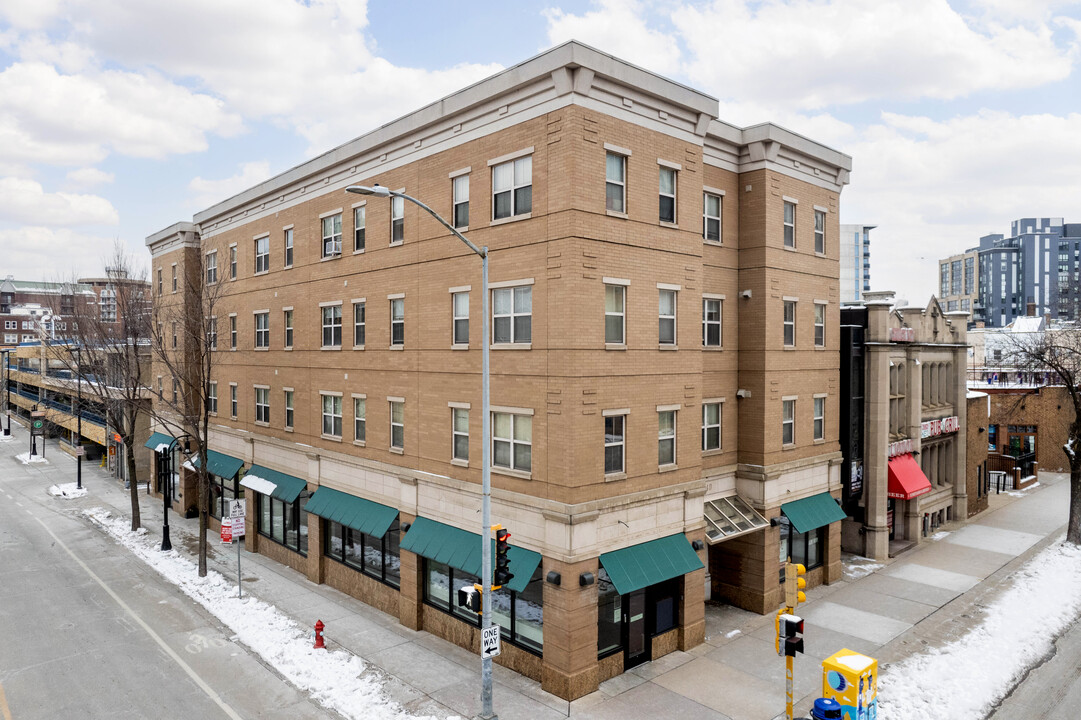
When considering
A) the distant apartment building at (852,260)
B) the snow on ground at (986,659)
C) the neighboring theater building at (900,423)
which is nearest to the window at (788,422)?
the neighboring theater building at (900,423)

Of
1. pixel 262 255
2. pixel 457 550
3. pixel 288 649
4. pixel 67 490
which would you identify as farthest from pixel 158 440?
pixel 457 550

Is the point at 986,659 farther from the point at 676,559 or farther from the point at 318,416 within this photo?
the point at 318,416

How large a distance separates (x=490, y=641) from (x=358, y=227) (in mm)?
14743

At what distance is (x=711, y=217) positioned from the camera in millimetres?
20891

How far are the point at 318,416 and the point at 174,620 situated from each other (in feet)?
25.9

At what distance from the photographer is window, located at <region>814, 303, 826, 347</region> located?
76.6 ft

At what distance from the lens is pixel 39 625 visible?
63.7 feet

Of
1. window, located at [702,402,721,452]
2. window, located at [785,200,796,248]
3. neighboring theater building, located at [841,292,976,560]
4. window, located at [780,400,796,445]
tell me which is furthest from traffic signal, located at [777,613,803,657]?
neighboring theater building, located at [841,292,976,560]

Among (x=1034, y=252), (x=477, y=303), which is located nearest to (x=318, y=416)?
(x=477, y=303)

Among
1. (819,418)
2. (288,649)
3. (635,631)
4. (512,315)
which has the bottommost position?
(288,649)

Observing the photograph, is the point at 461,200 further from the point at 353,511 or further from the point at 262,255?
the point at 262,255

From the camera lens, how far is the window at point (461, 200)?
59.4 ft

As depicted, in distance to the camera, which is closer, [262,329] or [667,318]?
[667,318]

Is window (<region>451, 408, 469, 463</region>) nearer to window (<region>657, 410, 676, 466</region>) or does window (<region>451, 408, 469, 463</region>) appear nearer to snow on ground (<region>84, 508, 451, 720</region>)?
window (<region>657, 410, 676, 466</region>)
